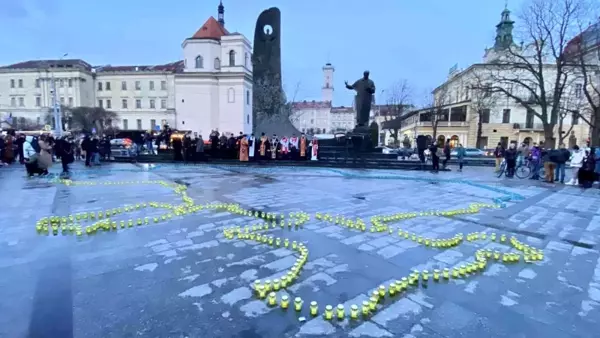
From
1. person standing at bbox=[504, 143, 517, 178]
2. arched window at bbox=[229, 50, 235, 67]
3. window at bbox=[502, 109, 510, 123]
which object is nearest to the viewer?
person standing at bbox=[504, 143, 517, 178]

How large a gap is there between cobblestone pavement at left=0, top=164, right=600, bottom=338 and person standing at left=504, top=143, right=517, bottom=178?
9121 millimetres

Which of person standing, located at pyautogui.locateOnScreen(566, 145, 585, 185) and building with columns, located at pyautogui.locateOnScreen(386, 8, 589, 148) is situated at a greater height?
building with columns, located at pyautogui.locateOnScreen(386, 8, 589, 148)

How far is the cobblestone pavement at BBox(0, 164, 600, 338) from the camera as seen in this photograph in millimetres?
3361

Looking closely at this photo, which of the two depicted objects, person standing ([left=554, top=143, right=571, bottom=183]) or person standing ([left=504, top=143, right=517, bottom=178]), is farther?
person standing ([left=504, top=143, right=517, bottom=178])

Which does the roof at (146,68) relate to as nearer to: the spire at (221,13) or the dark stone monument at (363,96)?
the spire at (221,13)

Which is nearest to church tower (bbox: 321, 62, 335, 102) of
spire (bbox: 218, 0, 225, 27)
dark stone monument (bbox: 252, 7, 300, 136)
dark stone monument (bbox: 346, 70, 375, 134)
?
spire (bbox: 218, 0, 225, 27)

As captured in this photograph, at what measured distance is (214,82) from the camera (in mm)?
Result: 54438

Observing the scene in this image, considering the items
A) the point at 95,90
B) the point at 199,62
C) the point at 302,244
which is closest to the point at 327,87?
the point at 95,90

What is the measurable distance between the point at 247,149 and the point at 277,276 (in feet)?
56.6

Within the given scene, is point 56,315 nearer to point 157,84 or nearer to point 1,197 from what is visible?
point 1,197

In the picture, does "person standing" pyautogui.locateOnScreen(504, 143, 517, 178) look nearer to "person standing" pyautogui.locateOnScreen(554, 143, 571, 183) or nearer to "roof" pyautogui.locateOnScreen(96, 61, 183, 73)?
"person standing" pyautogui.locateOnScreen(554, 143, 571, 183)

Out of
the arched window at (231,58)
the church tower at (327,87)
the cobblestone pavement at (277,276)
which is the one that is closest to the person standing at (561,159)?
the cobblestone pavement at (277,276)

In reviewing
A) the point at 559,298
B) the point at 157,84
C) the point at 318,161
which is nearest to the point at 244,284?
the point at 559,298

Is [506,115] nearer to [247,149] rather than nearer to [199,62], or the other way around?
[199,62]
